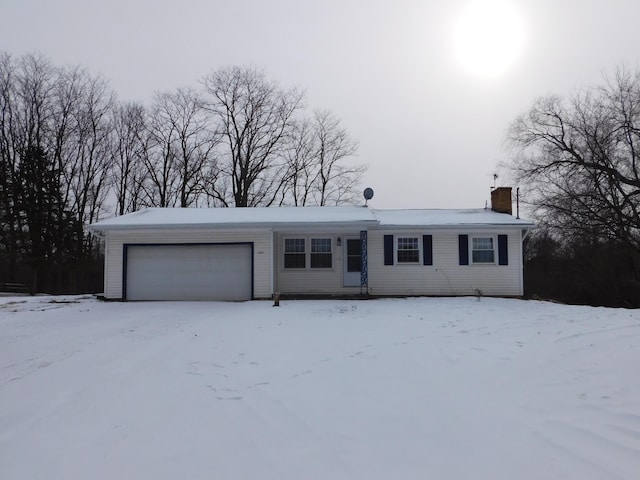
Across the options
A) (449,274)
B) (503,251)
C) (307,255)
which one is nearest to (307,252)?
(307,255)

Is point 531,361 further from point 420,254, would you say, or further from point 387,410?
point 420,254

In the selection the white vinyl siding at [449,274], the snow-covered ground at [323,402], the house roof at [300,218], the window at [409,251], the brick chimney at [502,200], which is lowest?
the snow-covered ground at [323,402]

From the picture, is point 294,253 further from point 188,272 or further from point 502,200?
point 502,200

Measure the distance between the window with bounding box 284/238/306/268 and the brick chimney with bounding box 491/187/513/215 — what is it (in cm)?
866

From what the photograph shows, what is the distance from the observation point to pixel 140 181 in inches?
1228

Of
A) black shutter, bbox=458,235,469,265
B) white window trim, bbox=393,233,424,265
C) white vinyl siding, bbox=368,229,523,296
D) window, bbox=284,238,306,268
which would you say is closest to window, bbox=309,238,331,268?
window, bbox=284,238,306,268

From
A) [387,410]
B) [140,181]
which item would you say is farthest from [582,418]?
[140,181]

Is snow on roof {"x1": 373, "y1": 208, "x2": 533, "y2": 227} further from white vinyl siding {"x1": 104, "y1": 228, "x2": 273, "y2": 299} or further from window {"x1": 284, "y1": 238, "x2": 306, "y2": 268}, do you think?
white vinyl siding {"x1": 104, "y1": 228, "x2": 273, "y2": 299}

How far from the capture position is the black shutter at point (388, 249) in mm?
16109

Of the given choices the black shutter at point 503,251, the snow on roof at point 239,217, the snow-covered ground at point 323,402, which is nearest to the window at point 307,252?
the snow on roof at point 239,217

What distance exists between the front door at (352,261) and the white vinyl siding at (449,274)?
1.62ft

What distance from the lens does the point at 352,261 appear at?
16.1 metres

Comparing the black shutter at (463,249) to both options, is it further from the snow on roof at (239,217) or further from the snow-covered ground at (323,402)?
the snow-covered ground at (323,402)

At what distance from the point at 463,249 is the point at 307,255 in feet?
19.3
